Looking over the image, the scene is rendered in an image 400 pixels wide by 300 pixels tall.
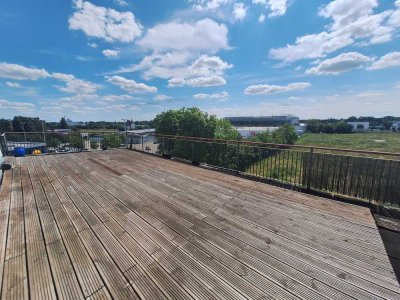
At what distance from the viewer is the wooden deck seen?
1.35m

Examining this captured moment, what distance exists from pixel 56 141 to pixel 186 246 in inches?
349

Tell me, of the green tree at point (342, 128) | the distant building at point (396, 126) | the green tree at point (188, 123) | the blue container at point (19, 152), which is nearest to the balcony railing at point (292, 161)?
the blue container at point (19, 152)

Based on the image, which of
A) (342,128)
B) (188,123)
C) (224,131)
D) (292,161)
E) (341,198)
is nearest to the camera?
(341,198)

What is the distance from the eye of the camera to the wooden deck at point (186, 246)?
1.35 meters

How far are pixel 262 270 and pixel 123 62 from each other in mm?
13159

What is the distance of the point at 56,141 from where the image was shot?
798 cm

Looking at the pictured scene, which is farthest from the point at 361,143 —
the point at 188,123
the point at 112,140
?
the point at 112,140

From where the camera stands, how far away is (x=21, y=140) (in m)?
7.09

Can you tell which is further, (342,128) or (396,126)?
(396,126)

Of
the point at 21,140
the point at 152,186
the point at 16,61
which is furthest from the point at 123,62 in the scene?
the point at 152,186

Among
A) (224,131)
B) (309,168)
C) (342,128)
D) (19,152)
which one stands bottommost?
(19,152)

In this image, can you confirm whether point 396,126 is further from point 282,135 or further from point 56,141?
point 56,141

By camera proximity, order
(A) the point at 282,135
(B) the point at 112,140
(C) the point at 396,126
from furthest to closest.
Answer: (C) the point at 396,126 → (A) the point at 282,135 → (B) the point at 112,140

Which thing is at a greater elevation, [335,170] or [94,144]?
[335,170]
